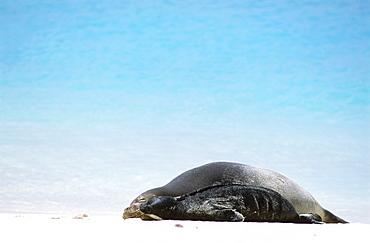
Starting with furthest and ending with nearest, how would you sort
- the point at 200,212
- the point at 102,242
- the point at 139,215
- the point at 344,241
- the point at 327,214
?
the point at 327,214
the point at 139,215
the point at 200,212
the point at 344,241
the point at 102,242

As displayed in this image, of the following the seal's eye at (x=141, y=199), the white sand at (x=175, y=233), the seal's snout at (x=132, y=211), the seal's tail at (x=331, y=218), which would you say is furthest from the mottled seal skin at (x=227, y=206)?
the seal's tail at (x=331, y=218)

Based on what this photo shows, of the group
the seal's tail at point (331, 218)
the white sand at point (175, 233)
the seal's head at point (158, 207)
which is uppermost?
the seal's head at point (158, 207)

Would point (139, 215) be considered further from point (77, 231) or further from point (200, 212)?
point (77, 231)

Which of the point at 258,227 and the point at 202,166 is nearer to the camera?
the point at 258,227

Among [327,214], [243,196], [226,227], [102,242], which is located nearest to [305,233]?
[226,227]

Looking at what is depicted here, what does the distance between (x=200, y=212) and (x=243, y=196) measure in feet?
1.50

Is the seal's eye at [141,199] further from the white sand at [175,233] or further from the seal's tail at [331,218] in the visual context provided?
the seal's tail at [331,218]

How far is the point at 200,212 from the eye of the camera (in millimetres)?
4109

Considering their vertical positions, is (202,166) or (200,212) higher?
(202,166)

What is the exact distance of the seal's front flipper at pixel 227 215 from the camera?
4.06m

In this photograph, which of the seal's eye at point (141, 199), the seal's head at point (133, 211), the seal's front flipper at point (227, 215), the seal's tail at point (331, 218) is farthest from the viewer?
the seal's tail at point (331, 218)

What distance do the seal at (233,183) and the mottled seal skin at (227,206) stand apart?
0.63 m

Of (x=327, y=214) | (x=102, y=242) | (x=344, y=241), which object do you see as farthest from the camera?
(x=327, y=214)

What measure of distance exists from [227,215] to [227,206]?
13cm
